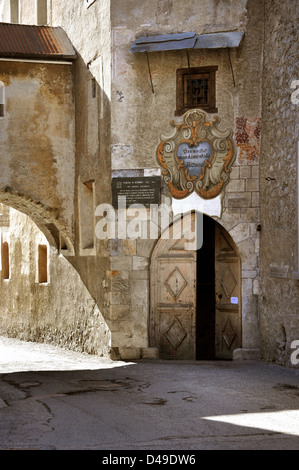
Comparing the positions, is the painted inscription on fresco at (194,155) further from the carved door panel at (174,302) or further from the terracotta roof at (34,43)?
the terracotta roof at (34,43)

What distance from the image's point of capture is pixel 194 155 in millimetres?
A: 13008

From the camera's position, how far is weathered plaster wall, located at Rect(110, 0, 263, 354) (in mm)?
12750

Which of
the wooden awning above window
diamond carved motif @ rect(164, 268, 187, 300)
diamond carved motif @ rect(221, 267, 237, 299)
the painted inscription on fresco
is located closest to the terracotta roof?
the wooden awning above window

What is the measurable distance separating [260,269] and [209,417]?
5019 mm

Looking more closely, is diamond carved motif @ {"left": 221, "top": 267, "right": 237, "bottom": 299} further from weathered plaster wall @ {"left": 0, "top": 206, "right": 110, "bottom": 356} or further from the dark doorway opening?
weathered plaster wall @ {"left": 0, "top": 206, "right": 110, "bottom": 356}

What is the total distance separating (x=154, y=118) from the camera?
1323 cm

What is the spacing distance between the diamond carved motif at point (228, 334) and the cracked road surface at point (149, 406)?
820mm

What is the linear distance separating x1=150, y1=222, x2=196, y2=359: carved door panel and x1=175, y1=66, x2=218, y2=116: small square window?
2.27 meters

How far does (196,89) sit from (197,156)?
1102 mm

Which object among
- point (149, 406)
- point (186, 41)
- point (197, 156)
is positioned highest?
point (186, 41)

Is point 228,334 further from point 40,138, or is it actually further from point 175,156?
point 40,138

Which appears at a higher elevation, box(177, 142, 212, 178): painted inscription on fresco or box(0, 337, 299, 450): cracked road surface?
box(177, 142, 212, 178): painted inscription on fresco

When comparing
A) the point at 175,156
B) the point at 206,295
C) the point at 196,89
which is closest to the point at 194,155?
the point at 175,156

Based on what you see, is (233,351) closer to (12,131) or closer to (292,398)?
(292,398)
